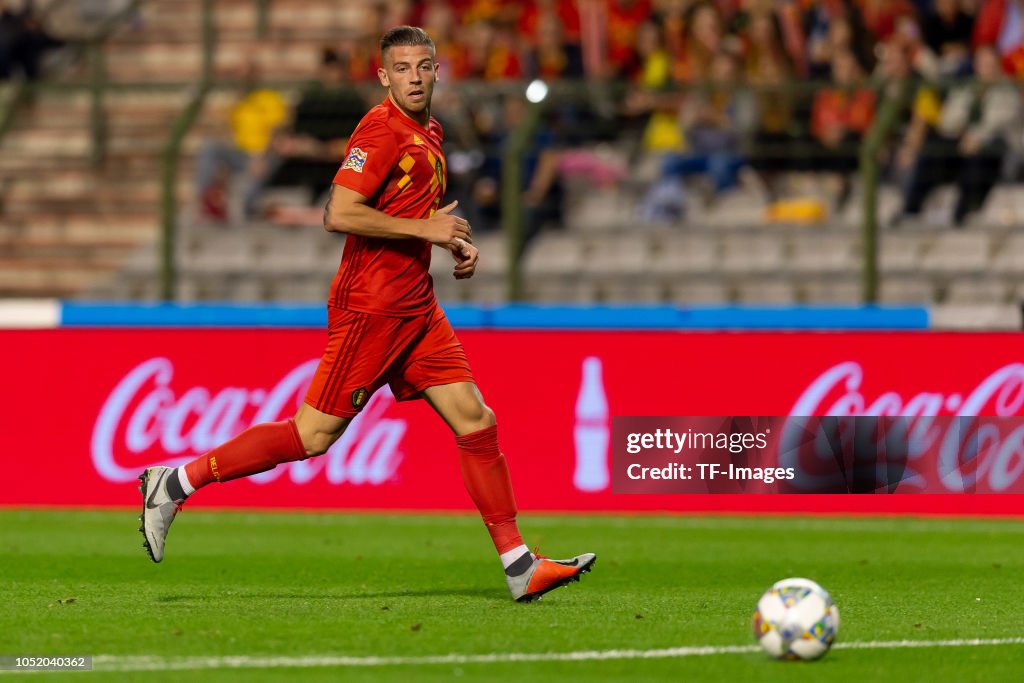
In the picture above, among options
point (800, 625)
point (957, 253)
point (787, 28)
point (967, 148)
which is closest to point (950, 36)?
point (787, 28)

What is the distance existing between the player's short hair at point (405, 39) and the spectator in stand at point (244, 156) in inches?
379

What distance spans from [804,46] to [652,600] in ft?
31.9

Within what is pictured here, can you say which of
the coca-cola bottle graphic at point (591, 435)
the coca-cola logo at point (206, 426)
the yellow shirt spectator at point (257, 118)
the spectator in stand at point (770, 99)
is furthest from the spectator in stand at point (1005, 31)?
the coca-cola logo at point (206, 426)

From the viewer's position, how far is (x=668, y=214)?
16859 millimetres

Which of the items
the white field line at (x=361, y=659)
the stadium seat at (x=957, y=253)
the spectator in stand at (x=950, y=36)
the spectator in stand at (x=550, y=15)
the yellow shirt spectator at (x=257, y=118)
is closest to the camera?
the white field line at (x=361, y=659)

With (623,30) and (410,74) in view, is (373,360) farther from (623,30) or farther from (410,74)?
(623,30)

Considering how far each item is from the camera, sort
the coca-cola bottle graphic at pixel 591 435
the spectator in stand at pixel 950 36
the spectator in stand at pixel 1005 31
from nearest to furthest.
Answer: the coca-cola bottle graphic at pixel 591 435 < the spectator in stand at pixel 1005 31 < the spectator in stand at pixel 950 36

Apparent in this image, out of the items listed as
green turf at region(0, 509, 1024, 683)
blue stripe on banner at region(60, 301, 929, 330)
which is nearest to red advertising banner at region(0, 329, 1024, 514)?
green turf at region(0, 509, 1024, 683)

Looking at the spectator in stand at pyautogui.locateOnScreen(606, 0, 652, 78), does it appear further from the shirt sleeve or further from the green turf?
the shirt sleeve

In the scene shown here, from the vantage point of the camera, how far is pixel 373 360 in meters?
8.02

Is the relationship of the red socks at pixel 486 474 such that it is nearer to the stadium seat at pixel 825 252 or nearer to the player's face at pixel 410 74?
the player's face at pixel 410 74

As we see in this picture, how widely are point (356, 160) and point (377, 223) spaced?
262 millimetres

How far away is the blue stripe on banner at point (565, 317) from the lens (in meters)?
13.5

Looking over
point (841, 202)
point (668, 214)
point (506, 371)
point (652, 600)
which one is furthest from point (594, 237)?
point (652, 600)
